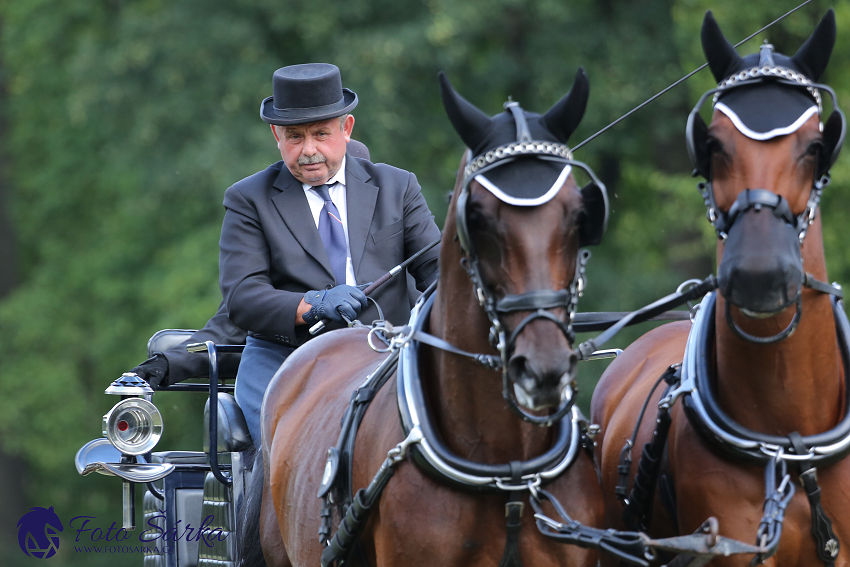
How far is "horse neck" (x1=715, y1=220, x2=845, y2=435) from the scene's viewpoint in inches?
130

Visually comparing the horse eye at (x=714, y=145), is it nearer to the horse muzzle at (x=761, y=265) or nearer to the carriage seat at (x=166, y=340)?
the horse muzzle at (x=761, y=265)

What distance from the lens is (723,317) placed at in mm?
3408

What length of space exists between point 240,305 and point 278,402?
405 millimetres

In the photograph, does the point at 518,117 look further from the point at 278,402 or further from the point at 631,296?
the point at 631,296

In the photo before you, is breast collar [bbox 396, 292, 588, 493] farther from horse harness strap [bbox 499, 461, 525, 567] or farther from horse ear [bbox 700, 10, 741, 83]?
horse ear [bbox 700, 10, 741, 83]

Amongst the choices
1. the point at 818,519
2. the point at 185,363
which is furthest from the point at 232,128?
the point at 818,519

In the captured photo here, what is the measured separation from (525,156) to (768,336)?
33.0 inches

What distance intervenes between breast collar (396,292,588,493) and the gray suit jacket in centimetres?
129

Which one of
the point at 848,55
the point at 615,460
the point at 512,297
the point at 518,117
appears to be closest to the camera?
the point at 512,297

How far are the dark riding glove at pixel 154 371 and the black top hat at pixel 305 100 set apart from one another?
141 cm

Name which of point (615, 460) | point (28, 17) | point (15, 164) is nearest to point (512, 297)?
point (615, 460)

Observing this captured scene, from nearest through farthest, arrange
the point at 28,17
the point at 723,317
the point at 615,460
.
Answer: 1. the point at 723,317
2. the point at 615,460
3. the point at 28,17

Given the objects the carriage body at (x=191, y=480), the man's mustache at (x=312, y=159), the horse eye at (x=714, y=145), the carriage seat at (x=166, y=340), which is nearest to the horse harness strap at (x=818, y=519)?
the horse eye at (x=714, y=145)

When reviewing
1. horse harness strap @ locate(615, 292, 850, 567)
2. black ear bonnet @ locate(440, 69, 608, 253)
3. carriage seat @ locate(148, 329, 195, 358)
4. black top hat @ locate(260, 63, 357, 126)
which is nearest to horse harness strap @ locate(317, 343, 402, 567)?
black ear bonnet @ locate(440, 69, 608, 253)
